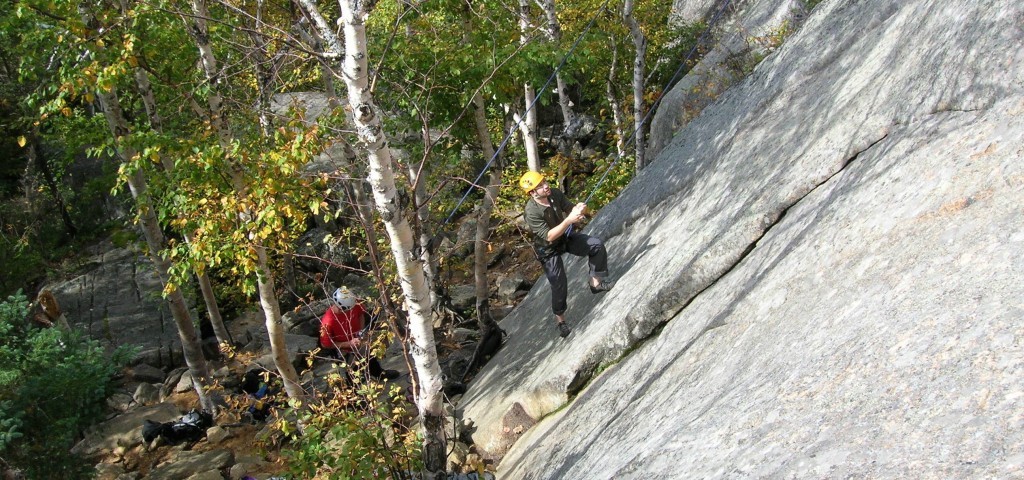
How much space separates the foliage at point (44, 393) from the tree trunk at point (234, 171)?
232 cm

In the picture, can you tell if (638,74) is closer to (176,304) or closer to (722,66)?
(722,66)

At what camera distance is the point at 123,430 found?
46.2 ft

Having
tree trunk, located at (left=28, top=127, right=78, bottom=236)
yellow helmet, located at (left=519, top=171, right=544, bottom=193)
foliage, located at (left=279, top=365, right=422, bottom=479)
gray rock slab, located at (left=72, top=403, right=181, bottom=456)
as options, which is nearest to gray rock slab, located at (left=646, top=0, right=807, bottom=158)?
yellow helmet, located at (left=519, top=171, right=544, bottom=193)

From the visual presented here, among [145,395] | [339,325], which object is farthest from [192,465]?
[145,395]

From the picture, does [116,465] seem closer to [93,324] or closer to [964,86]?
[93,324]

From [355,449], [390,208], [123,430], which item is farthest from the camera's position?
Result: [123,430]

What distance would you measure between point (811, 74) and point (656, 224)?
270 centimetres

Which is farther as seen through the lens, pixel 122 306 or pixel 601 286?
pixel 122 306

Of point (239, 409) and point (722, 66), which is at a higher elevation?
point (239, 409)

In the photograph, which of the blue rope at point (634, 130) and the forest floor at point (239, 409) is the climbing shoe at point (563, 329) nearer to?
the blue rope at point (634, 130)

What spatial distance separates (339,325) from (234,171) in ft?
8.77

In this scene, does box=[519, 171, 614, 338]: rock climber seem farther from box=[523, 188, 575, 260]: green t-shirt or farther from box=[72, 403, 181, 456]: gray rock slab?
box=[72, 403, 181, 456]: gray rock slab

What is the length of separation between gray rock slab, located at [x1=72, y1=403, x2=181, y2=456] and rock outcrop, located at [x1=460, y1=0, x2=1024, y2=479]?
7569 millimetres

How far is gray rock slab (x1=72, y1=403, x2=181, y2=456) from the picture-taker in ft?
45.4
